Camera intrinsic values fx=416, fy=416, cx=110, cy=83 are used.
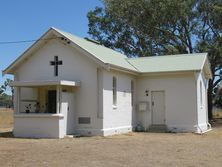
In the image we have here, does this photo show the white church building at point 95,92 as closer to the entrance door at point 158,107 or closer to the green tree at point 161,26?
the entrance door at point 158,107

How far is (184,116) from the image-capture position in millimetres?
24656

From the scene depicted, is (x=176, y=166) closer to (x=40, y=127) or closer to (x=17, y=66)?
(x=40, y=127)

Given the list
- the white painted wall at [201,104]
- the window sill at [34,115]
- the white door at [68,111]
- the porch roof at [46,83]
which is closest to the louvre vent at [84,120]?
the white door at [68,111]

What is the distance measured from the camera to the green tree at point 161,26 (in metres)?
37.4

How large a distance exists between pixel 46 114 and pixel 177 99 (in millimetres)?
8325

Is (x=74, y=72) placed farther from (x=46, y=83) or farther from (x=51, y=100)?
(x=51, y=100)

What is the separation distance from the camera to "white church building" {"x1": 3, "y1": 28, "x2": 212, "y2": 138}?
2122 centimetres

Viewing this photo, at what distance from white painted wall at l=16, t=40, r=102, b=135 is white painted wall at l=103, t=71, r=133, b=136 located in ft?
1.84

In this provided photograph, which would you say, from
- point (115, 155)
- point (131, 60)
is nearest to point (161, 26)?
point (131, 60)

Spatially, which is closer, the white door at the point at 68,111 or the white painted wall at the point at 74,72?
the white door at the point at 68,111

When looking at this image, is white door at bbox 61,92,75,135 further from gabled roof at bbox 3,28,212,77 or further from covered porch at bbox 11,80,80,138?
gabled roof at bbox 3,28,212,77

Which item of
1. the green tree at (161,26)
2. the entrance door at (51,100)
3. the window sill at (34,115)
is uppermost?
the green tree at (161,26)

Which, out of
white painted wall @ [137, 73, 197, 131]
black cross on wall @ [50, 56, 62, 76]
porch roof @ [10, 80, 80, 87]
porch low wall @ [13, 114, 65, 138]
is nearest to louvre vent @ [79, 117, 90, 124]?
porch low wall @ [13, 114, 65, 138]

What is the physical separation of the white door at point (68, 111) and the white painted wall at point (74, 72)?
0.33m
